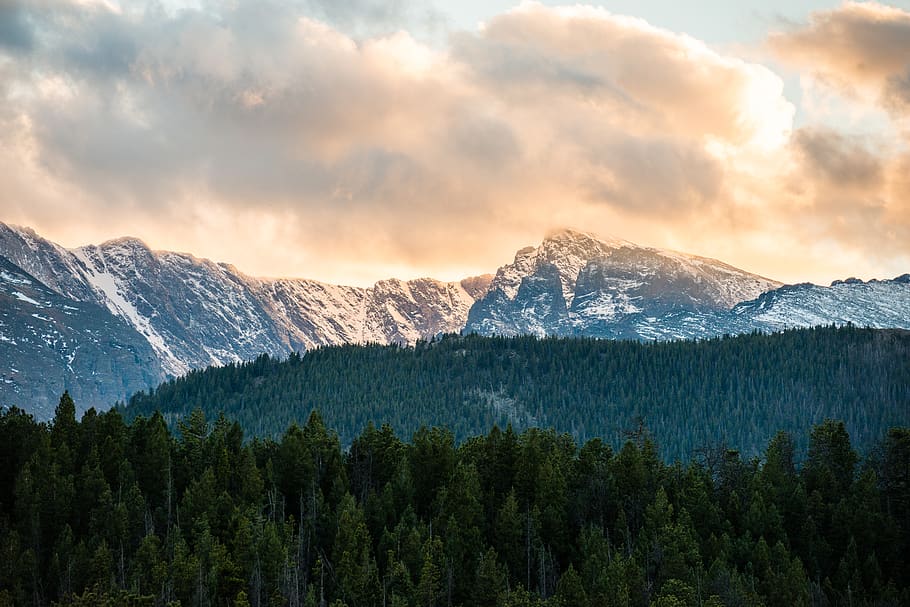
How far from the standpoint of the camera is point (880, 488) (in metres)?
195

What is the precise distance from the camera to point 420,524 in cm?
16900

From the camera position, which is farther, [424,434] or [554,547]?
[424,434]

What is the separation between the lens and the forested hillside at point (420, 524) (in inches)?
5910

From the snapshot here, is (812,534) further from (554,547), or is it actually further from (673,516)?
(554,547)

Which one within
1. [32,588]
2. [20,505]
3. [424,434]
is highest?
[424,434]

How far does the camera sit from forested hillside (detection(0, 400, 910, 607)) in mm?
150125

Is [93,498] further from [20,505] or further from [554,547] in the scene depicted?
[554,547]

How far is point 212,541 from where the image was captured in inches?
6068

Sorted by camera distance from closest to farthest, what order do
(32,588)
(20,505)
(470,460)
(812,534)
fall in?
1. (32,588)
2. (20,505)
3. (812,534)
4. (470,460)

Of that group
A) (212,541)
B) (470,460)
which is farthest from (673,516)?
(212,541)

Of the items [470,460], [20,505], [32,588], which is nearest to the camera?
[32,588]

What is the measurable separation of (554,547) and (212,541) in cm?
4577

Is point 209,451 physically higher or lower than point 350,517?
higher

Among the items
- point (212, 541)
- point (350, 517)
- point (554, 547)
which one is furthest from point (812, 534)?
point (212, 541)
